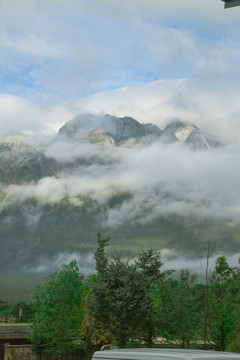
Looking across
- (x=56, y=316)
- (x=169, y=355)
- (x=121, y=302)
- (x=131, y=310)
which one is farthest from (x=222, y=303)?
(x=169, y=355)

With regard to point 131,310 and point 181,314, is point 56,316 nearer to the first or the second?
point 181,314

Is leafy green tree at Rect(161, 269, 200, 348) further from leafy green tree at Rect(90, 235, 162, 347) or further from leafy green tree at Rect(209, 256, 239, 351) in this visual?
leafy green tree at Rect(90, 235, 162, 347)

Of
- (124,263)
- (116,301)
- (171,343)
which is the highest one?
(124,263)

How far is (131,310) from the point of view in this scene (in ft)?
94.9

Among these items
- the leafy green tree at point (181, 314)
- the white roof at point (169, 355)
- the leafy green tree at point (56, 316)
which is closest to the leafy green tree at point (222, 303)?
the leafy green tree at point (181, 314)

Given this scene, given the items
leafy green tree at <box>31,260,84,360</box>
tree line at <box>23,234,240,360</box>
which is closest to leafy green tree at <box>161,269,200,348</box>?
tree line at <box>23,234,240,360</box>

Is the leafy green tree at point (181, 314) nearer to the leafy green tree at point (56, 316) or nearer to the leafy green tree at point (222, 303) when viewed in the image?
the leafy green tree at point (222, 303)

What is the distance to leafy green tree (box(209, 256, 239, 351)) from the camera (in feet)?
120

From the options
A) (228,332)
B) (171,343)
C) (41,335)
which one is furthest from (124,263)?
(41,335)

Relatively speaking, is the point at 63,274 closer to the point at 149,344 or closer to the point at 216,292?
the point at 216,292

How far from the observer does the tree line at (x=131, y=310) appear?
29031mm

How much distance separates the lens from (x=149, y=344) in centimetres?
3111

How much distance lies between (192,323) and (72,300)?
19629 mm

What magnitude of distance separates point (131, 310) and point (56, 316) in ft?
55.6
